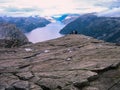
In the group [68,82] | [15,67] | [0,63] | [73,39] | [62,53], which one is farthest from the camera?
[73,39]

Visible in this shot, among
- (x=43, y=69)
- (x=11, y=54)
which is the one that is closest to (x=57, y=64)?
(x=43, y=69)

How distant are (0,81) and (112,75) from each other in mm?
11819

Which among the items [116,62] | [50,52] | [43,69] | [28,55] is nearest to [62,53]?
[50,52]

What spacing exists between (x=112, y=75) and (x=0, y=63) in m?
15.4

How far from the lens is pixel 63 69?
1236 inches

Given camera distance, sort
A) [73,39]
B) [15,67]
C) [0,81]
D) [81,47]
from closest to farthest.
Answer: [0,81], [15,67], [81,47], [73,39]

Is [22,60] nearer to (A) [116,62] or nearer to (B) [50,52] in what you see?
(B) [50,52]

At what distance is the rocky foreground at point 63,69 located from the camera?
2758 cm

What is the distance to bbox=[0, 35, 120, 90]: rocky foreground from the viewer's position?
27578 millimetres

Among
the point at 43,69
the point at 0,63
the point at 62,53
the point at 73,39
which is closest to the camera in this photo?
the point at 43,69

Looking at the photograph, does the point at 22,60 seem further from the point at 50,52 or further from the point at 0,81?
the point at 0,81

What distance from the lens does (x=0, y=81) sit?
30.0 m

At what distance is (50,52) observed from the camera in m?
41.3

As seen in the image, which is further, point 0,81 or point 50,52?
point 50,52
